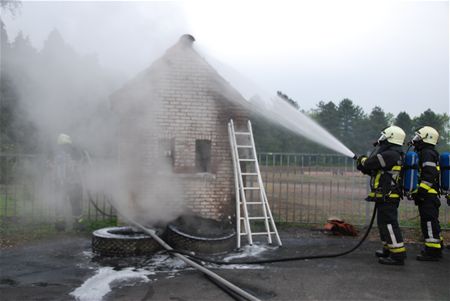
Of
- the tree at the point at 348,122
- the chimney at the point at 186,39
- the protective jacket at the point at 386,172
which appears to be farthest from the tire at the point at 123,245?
the tree at the point at 348,122

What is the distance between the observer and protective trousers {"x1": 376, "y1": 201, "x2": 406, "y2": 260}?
618 centimetres

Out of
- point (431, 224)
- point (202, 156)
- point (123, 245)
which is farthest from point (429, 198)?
point (123, 245)

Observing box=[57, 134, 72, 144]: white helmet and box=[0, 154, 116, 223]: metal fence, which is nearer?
box=[57, 134, 72, 144]: white helmet

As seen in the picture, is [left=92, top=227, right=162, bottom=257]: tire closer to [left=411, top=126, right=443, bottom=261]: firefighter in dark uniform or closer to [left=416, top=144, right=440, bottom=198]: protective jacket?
[left=411, top=126, right=443, bottom=261]: firefighter in dark uniform

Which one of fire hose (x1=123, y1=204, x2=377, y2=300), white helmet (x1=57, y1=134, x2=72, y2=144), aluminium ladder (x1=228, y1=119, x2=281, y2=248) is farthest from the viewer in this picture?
white helmet (x1=57, y1=134, x2=72, y2=144)

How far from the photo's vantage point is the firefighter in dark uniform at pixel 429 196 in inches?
258

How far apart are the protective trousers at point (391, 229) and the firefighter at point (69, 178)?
19.9 feet

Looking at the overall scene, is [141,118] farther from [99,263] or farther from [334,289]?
[334,289]

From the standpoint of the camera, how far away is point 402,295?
4.84 m

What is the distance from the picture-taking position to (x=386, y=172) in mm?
6293

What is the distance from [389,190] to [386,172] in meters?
0.28

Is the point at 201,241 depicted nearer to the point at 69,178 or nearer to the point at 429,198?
the point at 429,198

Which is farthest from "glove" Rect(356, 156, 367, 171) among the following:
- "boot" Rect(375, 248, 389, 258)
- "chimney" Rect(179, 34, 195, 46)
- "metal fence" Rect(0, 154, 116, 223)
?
"metal fence" Rect(0, 154, 116, 223)

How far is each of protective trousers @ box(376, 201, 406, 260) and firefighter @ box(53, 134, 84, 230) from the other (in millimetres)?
6058
